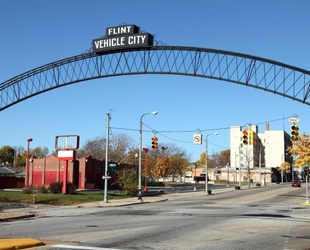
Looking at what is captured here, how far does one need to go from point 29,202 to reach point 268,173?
106m

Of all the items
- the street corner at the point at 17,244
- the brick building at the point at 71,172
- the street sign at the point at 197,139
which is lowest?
the street corner at the point at 17,244

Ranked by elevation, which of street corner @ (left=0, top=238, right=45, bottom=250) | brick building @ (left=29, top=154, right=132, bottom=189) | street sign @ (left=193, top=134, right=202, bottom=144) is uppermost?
street sign @ (left=193, top=134, right=202, bottom=144)

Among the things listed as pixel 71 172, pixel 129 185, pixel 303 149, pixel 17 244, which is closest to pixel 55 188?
pixel 129 185

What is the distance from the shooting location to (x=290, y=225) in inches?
678

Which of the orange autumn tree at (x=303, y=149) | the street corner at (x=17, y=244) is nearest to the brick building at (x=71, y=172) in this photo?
the orange autumn tree at (x=303, y=149)

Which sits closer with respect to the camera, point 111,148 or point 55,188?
point 55,188

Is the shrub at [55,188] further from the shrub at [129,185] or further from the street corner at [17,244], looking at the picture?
the street corner at [17,244]

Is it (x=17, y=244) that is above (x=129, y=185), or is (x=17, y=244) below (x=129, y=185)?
below

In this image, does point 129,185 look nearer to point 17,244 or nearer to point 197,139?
point 197,139

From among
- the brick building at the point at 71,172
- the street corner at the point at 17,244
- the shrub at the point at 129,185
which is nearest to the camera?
the street corner at the point at 17,244

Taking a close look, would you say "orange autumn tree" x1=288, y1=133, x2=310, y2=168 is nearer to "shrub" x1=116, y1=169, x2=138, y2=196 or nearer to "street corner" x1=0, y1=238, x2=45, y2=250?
"shrub" x1=116, y1=169, x2=138, y2=196

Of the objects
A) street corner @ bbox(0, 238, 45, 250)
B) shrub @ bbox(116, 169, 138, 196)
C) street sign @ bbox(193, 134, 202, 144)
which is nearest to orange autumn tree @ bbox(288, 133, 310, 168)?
street sign @ bbox(193, 134, 202, 144)

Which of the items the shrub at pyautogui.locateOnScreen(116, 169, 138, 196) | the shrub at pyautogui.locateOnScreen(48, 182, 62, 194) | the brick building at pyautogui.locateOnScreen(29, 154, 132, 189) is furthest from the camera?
the brick building at pyautogui.locateOnScreen(29, 154, 132, 189)

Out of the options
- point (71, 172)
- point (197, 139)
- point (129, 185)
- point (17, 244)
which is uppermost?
point (197, 139)
